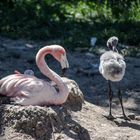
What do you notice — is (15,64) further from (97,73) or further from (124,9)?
(124,9)

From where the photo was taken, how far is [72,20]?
45.5ft

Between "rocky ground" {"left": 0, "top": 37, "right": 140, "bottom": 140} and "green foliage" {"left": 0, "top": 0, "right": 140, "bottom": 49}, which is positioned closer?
"rocky ground" {"left": 0, "top": 37, "right": 140, "bottom": 140}

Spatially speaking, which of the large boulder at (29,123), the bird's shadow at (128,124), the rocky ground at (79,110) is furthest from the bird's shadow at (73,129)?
the bird's shadow at (128,124)

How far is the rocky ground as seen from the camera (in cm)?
627

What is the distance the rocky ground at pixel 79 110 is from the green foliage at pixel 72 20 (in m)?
0.62

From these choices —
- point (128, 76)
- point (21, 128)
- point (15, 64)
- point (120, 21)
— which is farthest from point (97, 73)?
point (21, 128)

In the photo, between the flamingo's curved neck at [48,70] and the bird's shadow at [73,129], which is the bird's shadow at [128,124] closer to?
the bird's shadow at [73,129]

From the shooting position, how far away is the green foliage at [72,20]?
1276 cm

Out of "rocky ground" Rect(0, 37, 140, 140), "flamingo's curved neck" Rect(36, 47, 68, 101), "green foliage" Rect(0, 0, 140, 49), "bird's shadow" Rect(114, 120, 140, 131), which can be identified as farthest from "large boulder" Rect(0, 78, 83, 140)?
"green foliage" Rect(0, 0, 140, 49)

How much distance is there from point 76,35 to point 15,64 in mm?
2345

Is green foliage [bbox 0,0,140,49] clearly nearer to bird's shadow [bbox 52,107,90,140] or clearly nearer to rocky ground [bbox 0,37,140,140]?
rocky ground [bbox 0,37,140,140]

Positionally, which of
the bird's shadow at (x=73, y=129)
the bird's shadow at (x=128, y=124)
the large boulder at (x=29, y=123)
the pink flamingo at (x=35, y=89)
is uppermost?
the pink flamingo at (x=35, y=89)

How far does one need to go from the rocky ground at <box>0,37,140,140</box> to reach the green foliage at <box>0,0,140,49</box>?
62cm

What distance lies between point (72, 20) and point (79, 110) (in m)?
6.63
